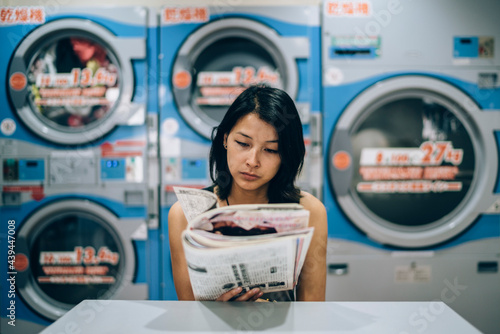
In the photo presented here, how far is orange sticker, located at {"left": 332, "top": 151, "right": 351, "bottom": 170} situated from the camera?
1.73m

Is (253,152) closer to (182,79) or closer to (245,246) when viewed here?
(245,246)

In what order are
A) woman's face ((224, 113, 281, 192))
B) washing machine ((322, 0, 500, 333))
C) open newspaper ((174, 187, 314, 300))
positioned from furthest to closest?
washing machine ((322, 0, 500, 333))
woman's face ((224, 113, 281, 192))
open newspaper ((174, 187, 314, 300))

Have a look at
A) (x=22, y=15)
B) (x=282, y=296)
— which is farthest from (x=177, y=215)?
(x=22, y=15)

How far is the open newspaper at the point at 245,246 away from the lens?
1.90ft

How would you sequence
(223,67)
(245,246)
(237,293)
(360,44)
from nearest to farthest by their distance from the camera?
(245,246)
(237,293)
(360,44)
(223,67)

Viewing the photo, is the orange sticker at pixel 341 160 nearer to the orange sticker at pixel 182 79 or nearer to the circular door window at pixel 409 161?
the circular door window at pixel 409 161

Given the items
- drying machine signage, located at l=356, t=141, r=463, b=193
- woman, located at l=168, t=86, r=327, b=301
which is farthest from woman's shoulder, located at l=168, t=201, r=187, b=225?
drying machine signage, located at l=356, t=141, r=463, b=193

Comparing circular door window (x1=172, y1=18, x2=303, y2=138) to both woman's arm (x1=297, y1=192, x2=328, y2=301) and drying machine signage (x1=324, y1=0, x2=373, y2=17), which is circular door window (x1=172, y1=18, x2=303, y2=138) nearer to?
drying machine signage (x1=324, y1=0, x2=373, y2=17)

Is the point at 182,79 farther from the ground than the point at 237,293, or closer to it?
farther from the ground

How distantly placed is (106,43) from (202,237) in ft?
5.09

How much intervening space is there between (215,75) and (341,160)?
0.82 m

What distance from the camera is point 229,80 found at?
177 centimetres

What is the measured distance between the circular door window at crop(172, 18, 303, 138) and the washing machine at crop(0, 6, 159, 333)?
230 millimetres

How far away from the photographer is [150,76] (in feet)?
5.75
